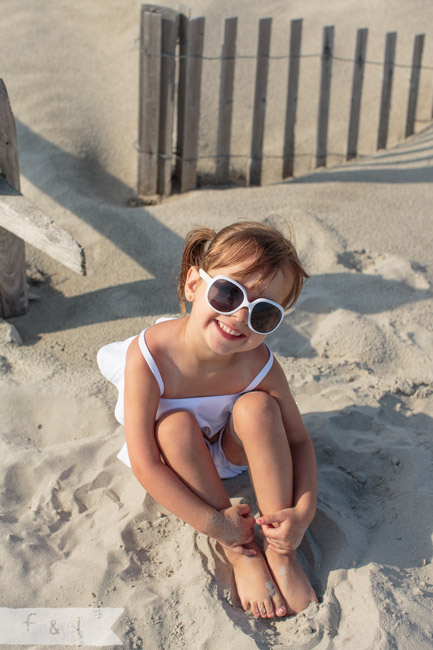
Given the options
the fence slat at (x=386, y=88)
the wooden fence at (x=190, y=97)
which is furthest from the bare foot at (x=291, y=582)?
the fence slat at (x=386, y=88)

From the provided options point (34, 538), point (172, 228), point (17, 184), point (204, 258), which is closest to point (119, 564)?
point (34, 538)

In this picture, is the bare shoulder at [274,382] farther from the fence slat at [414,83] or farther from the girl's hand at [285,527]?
the fence slat at [414,83]

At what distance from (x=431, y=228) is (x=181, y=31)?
6.87 feet

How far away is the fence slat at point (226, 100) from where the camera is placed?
453 cm

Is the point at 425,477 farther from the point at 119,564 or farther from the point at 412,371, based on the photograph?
the point at 119,564

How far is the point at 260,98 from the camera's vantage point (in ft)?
15.6

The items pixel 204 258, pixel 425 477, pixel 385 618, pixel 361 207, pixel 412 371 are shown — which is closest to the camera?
pixel 385 618

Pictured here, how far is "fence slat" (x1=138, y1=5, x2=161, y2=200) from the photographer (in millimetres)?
4395

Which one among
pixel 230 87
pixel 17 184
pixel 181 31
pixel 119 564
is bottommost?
pixel 119 564

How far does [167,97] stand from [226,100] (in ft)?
1.38

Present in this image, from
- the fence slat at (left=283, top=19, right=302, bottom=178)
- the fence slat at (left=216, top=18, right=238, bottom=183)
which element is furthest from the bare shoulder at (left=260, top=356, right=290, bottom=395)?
the fence slat at (left=283, top=19, right=302, bottom=178)

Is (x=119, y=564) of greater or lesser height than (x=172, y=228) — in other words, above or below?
below

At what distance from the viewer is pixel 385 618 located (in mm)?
1949

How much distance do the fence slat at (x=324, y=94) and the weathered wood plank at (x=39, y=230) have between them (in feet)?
8.99
